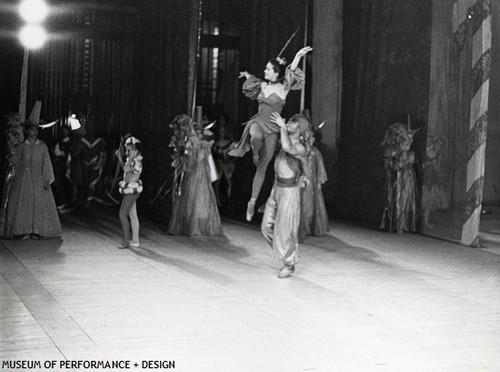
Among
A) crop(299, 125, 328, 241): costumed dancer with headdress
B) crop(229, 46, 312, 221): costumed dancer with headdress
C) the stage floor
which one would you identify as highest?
crop(229, 46, 312, 221): costumed dancer with headdress

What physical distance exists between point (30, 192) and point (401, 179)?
4741mm

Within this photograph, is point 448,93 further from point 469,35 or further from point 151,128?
point 151,128

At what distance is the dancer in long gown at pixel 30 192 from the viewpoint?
9.89 meters

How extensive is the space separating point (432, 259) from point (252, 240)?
88.6 inches

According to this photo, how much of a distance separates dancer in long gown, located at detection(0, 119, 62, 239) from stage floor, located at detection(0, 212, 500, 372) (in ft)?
0.88

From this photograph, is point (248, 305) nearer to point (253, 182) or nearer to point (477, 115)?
point (253, 182)

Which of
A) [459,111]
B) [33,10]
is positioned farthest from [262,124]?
[33,10]

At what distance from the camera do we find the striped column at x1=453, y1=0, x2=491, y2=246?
1026cm

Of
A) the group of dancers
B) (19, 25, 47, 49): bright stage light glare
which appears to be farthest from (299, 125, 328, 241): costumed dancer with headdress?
(19, 25, 47, 49): bright stage light glare

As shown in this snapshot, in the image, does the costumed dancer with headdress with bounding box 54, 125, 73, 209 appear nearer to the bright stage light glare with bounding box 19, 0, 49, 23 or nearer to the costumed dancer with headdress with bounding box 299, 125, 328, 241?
the bright stage light glare with bounding box 19, 0, 49, 23

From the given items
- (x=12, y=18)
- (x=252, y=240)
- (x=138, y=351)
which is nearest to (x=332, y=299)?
(x=138, y=351)

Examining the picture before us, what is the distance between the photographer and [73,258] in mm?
8727

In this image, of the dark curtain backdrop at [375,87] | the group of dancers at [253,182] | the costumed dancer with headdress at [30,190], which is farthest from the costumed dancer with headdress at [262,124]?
the dark curtain backdrop at [375,87]

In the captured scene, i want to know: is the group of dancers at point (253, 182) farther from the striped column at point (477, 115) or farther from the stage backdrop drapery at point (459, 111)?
the striped column at point (477, 115)
